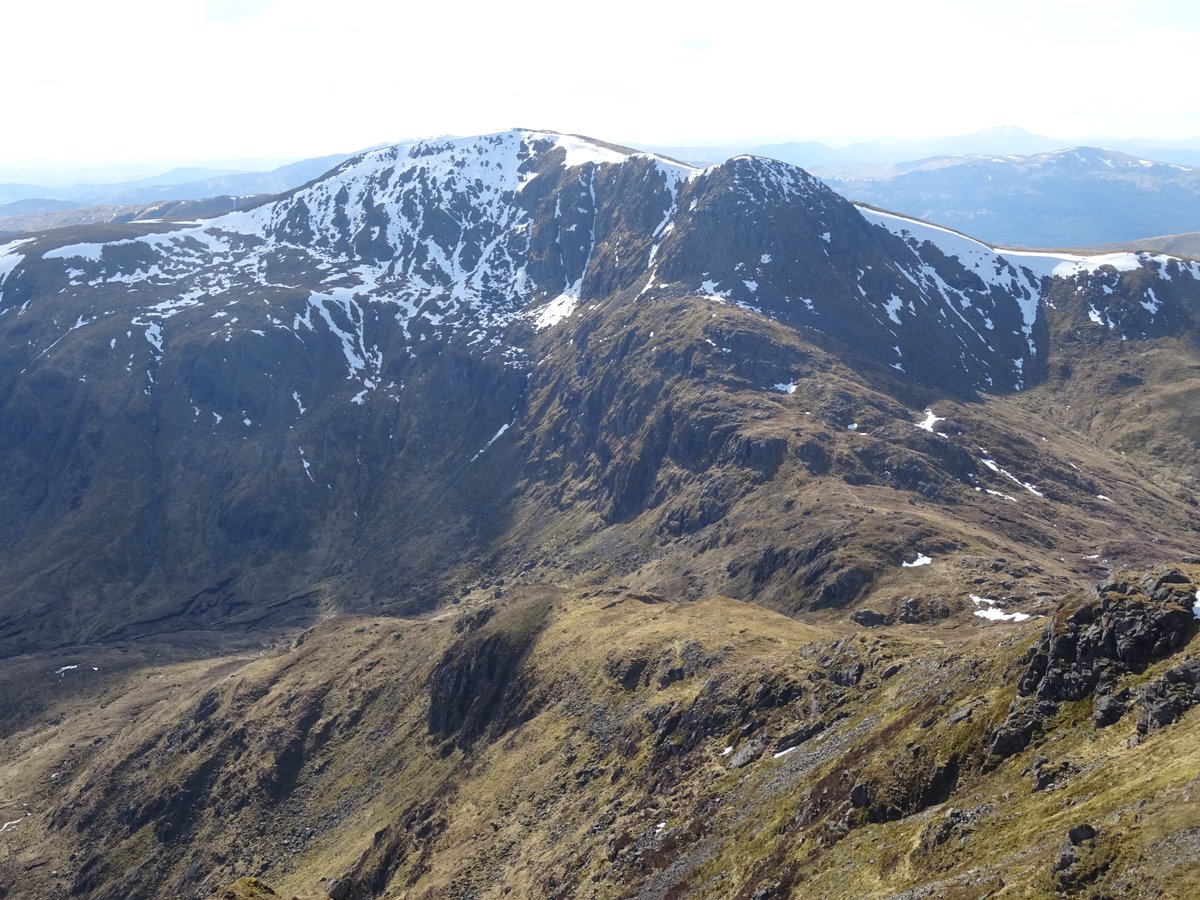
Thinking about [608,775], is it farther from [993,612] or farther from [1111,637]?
[993,612]

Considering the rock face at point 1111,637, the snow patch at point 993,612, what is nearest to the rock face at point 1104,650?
the rock face at point 1111,637

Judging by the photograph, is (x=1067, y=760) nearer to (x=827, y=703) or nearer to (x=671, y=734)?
(x=827, y=703)

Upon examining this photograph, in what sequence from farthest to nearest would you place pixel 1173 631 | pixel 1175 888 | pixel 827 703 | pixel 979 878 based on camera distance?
pixel 827 703, pixel 1173 631, pixel 979 878, pixel 1175 888

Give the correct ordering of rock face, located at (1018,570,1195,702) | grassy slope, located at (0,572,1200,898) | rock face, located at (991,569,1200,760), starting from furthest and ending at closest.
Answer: rock face, located at (1018,570,1195,702), rock face, located at (991,569,1200,760), grassy slope, located at (0,572,1200,898)

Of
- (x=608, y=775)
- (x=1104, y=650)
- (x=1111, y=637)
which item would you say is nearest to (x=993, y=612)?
(x=608, y=775)

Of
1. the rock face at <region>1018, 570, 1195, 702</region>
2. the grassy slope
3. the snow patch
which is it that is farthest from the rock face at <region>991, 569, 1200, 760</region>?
the snow patch

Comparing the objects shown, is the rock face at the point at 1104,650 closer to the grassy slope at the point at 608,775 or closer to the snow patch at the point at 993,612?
the grassy slope at the point at 608,775

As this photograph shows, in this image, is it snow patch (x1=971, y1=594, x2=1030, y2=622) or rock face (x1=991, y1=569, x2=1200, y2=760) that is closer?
rock face (x1=991, y1=569, x2=1200, y2=760)

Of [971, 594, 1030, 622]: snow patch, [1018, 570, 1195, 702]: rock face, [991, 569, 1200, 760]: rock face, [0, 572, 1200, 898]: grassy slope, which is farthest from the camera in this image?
[971, 594, 1030, 622]: snow patch

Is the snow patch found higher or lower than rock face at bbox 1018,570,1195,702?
lower

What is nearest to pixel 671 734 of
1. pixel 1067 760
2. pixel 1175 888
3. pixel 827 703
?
pixel 827 703

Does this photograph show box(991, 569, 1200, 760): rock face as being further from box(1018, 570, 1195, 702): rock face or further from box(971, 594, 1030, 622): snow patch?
box(971, 594, 1030, 622): snow patch
